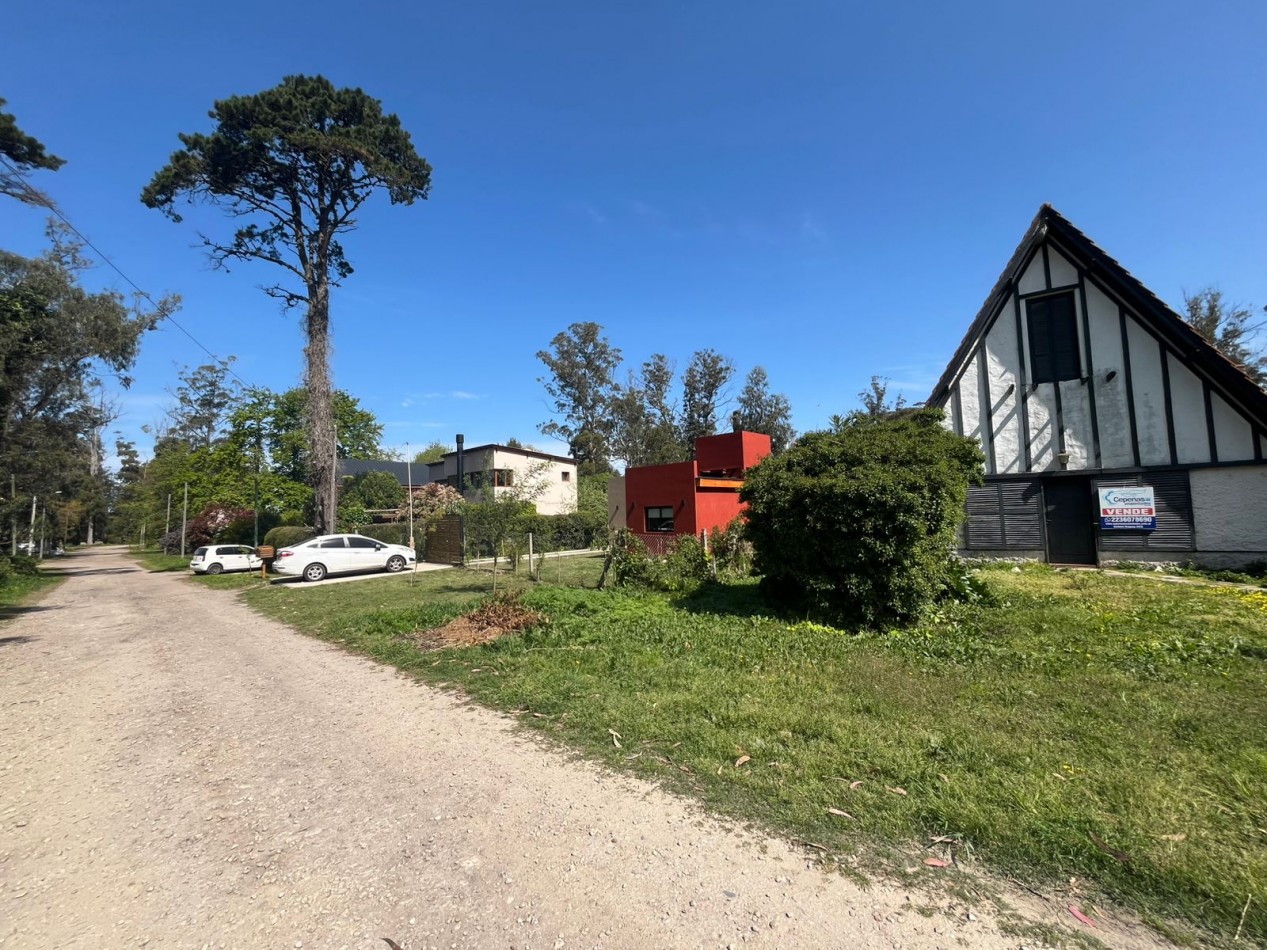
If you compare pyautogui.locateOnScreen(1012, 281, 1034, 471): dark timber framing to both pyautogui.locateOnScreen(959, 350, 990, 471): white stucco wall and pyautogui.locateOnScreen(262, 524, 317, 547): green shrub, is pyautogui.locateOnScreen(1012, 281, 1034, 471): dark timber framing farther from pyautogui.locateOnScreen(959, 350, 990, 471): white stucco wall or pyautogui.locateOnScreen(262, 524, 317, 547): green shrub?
pyautogui.locateOnScreen(262, 524, 317, 547): green shrub

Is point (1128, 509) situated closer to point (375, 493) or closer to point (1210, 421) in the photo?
point (1210, 421)

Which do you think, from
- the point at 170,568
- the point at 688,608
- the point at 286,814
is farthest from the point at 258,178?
the point at 286,814

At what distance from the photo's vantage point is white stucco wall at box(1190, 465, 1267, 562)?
11.5 metres

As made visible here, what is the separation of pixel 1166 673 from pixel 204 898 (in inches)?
293

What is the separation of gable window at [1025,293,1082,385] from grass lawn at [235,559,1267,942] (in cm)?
696

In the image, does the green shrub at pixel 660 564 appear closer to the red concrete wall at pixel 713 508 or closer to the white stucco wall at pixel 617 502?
the red concrete wall at pixel 713 508

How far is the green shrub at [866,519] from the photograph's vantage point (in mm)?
7133

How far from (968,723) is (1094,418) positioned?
41.7ft

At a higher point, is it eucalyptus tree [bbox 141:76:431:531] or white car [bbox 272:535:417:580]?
eucalyptus tree [bbox 141:76:431:531]

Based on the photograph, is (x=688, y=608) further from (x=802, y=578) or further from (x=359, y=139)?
(x=359, y=139)

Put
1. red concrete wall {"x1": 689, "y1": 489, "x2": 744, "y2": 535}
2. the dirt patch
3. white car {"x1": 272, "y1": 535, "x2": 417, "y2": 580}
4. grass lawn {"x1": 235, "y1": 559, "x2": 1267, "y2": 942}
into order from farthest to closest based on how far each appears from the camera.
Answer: red concrete wall {"x1": 689, "y1": 489, "x2": 744, "y2": 535}
white car {"x1": 272, "y1": 535, "x2": 417, "y2": 580}
the dirt patch
grass lawn {"x1": 235, "y1": 559, "x2": 1267, "y2": 942}

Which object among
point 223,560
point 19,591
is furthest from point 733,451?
point 19,591

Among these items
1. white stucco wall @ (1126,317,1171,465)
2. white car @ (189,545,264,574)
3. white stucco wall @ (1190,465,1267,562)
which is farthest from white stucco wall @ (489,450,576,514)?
white stucco wall @ (1190,465,1267,562)

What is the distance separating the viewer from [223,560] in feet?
85.0
